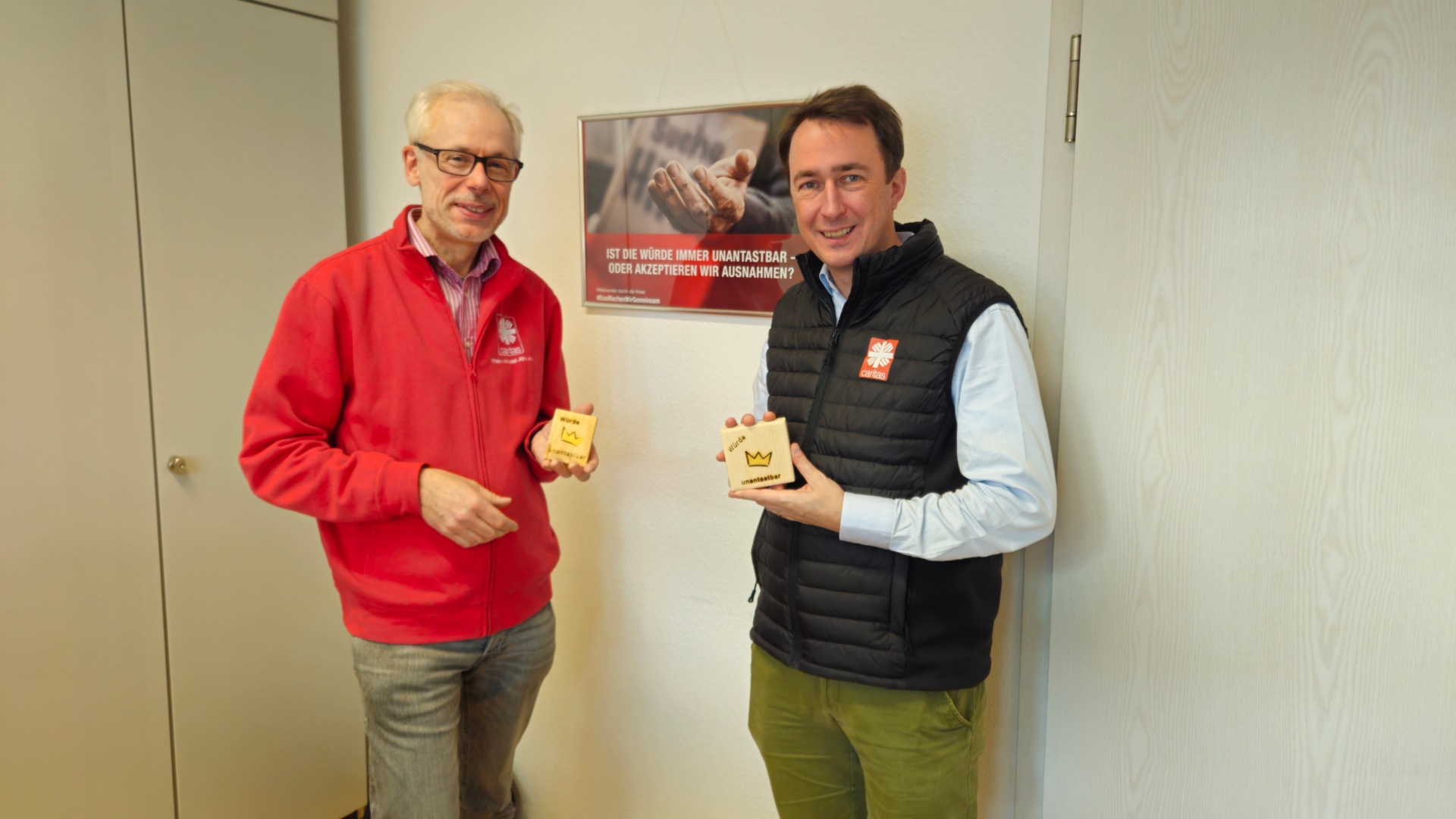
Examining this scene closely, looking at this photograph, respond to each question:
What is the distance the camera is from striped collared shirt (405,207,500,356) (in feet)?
5.37

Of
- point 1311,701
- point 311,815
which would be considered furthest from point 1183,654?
point 311,815

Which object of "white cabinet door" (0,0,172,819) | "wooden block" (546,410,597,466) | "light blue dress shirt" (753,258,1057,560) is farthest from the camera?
"white cabinet door" (0,0,172,819)

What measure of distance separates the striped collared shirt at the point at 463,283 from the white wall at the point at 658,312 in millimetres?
478

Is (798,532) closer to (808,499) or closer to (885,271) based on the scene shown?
(808,499)

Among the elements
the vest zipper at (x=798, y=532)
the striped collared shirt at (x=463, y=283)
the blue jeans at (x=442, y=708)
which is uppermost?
the striped collared shirt at (x=463, y=283)

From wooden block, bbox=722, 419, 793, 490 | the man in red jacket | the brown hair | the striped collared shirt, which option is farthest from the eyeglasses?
wooden block, bbox=722, 419, 793, 490

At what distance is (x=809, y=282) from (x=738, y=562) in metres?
0.78

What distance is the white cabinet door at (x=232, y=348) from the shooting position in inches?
81.0

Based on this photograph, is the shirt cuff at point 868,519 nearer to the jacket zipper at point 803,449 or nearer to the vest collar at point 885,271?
the jacket zipper at point 803,449

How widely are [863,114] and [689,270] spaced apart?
0.67 m

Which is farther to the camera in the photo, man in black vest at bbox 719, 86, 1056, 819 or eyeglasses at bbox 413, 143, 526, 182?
eyeglasses at bbox 413, 143, 526, 182

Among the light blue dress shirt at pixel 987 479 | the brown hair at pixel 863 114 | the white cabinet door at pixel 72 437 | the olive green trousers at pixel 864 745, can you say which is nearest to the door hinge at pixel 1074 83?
the brown hair at pixel 863 114

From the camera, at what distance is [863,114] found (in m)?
1.41

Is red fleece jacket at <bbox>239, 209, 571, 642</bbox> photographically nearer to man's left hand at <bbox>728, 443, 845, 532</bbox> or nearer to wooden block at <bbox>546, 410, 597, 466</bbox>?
wooden block at <bbox>546, 410, 597, 466</bbox>
